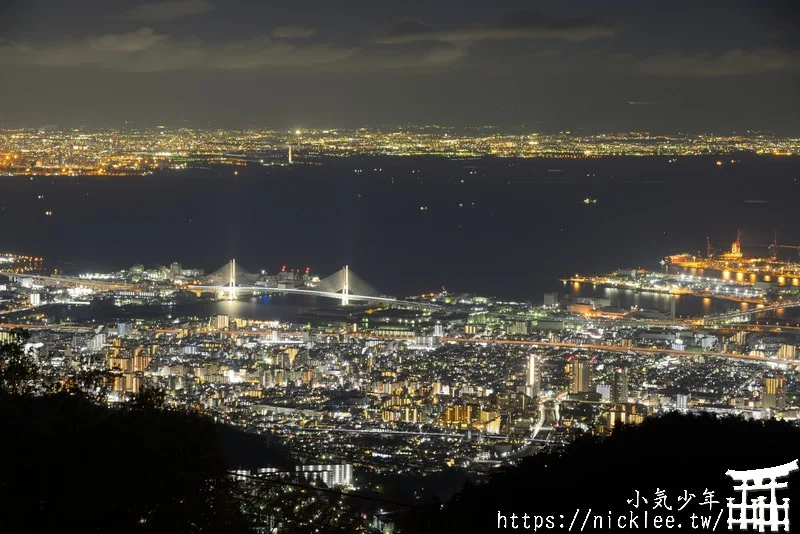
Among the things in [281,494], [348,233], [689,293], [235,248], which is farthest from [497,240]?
[281,494]

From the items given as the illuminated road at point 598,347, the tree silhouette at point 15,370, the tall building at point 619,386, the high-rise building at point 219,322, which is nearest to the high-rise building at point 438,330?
the illuminated road at point 598,347

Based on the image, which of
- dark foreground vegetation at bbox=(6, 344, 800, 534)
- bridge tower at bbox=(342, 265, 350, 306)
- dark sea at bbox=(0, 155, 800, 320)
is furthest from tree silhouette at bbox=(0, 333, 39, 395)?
dark sea at bbox=(0, 155, 800, 320)

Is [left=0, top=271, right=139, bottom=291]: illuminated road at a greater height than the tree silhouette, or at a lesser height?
lesser

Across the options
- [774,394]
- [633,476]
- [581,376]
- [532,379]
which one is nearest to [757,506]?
[633,476]

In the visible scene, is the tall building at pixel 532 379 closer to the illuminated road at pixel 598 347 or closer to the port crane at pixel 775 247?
the illuminated road at pixel 598 347

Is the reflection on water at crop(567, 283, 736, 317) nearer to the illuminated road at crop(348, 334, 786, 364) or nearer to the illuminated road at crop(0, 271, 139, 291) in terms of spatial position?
the illuminated road at crop(348, 334, 786, 364)

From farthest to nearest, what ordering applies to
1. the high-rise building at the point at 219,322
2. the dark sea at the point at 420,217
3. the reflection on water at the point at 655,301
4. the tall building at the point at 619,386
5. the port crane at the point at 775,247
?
the port crane at the point at 775,247 < the dark sea at the point at 420,217 < the reflection on water at the point at 655,301 < the high-rise building at the point at 219,322 < the tall building at the point at 619,386

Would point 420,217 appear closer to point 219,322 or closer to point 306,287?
point 306,287
